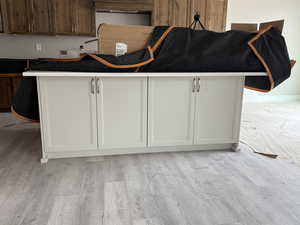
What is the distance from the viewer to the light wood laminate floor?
162 cm

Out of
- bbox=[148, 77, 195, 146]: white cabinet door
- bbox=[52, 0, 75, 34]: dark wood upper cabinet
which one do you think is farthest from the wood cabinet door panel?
bbox=[148, 77, 195, 146]: white cabinet door

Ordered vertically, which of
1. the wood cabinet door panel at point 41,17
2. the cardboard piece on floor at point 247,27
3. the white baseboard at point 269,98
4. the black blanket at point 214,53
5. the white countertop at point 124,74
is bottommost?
the white baseboard at point 269,98

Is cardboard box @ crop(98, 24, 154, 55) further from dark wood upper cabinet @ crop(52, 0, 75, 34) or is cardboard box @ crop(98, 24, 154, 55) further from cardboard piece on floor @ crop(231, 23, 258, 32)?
dark wood upper cabinet @ crop(52, 0, 75, 34)

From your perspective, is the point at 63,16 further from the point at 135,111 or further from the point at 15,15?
the point at 135,111

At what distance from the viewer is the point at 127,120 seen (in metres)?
2.48

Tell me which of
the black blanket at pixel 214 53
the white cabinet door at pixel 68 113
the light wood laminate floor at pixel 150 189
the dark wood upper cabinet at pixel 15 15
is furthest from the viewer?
the dark wood upper cabinet at pixel 15 15

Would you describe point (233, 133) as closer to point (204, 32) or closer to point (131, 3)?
point (204, 32)

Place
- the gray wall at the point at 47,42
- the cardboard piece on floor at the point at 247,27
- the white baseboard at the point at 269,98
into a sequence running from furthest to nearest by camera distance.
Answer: the white baseboard at the point at 269,98, the gray wall at the point at 47,42, the cardboard piece on floor at the point at 247,27

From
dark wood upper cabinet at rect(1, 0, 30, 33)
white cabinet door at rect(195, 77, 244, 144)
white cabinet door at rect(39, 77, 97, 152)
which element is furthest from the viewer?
dark wood upper cabinet at rect(1, 0, 30, 33)

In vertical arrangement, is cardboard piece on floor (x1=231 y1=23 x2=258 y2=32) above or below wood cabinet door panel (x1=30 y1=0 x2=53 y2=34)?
below

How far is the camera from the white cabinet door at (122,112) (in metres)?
2.39

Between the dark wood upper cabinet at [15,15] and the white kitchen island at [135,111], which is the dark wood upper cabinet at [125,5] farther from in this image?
the white kitchen island at [135,111]

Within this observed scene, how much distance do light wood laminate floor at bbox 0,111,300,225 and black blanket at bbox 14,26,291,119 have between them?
0.71 metres

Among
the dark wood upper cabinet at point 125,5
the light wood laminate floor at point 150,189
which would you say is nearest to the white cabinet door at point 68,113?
the light wood laminate floor at point 150,189
